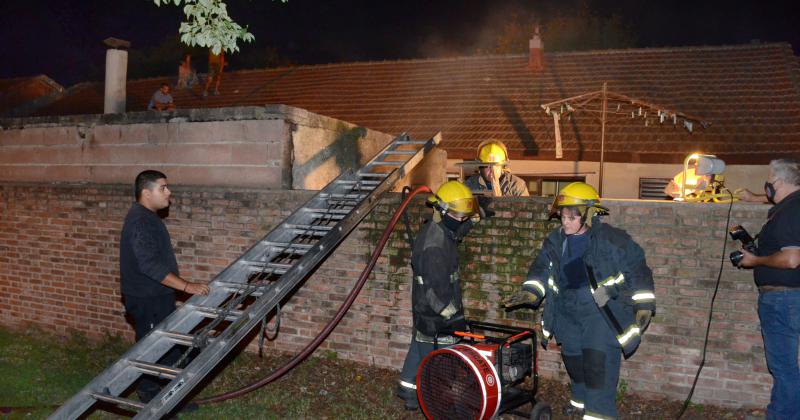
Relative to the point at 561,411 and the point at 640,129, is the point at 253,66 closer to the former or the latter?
the point at 640,129

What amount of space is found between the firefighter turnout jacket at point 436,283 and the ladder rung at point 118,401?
216cm

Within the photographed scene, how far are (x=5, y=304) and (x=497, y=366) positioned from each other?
757 centimetres

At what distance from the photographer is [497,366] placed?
161 inches

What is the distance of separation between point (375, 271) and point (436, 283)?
148 cm

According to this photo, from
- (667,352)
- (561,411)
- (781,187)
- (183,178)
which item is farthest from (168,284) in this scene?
(781,187)

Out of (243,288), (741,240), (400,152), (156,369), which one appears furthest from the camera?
(400,152)

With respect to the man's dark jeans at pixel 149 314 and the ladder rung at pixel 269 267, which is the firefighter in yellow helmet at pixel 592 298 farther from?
the man's dark jeans at pixel 149 314

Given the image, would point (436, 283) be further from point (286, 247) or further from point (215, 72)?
point (215, 72)

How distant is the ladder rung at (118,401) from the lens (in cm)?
376

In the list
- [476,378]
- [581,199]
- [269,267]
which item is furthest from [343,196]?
[476,378]

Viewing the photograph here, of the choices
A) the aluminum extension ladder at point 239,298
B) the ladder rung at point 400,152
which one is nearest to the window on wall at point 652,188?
the aluminum extension ladder at point 239,298

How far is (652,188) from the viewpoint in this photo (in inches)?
484

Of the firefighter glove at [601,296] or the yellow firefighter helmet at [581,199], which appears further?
the yellow firefighter helmet at [581,199]

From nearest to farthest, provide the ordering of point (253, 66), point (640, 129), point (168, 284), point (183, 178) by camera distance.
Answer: point (168, 284) < point (183, 178) < point (640, 129) < point (253, 66)
